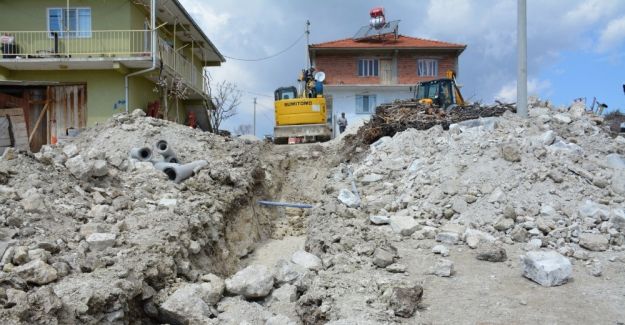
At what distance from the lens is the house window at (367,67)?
31297mm

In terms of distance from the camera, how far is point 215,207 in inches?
362

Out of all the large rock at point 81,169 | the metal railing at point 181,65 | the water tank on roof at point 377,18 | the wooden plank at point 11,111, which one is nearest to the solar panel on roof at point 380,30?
the water tank on roof at point 377,18

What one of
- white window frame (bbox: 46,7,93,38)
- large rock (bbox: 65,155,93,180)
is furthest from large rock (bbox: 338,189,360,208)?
white window frame (bbox: 46,7,93,38)

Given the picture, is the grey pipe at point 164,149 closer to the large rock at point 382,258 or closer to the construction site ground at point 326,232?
the construction site ground at point 326,232

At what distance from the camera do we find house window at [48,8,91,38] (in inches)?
704

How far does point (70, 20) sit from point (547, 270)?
16.9 metres

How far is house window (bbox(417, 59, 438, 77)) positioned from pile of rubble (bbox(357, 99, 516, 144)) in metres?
15.7

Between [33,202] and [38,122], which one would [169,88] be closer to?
[38,122]

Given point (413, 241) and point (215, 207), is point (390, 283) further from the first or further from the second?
point (215, 207)

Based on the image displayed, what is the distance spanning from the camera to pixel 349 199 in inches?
409

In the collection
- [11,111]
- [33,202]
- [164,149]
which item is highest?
[11,111]

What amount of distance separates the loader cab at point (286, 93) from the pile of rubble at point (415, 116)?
4112 millimetres

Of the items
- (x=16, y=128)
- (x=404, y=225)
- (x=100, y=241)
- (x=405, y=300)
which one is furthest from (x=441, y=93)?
(x=100, y=241)

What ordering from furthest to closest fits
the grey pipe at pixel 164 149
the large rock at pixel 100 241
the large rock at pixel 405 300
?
the grey pipe at pixel 164 149, the large rock at pixel 100 241, the large rock at pixel 405 300
